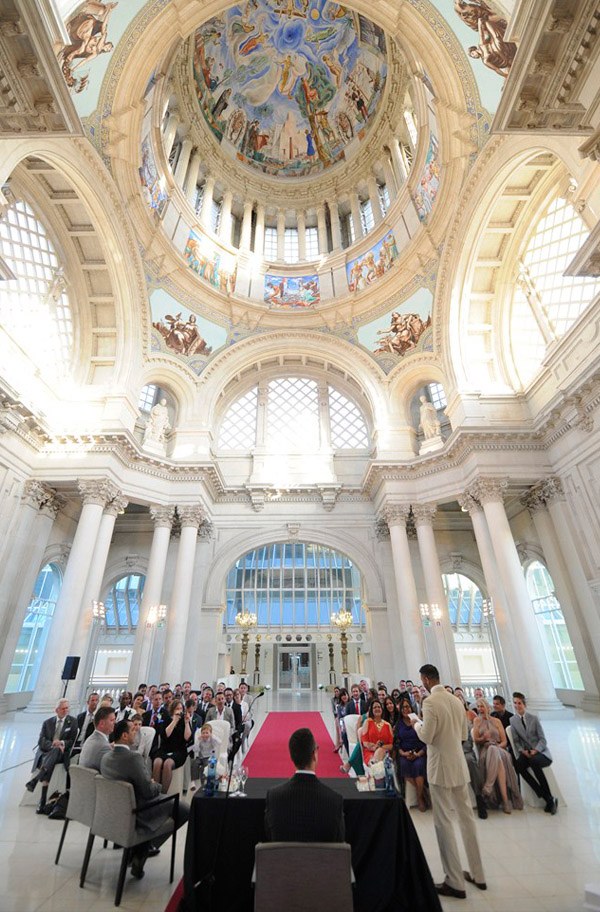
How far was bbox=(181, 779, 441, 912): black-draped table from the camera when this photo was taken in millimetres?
3238

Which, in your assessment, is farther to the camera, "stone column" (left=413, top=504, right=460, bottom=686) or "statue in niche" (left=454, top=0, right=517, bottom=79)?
"stone column" (left=413, top=504, right=460, bottom=686)

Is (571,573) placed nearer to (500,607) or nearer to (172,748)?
(500,607)

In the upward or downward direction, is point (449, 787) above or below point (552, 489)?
below

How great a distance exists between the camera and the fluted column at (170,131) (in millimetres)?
19270

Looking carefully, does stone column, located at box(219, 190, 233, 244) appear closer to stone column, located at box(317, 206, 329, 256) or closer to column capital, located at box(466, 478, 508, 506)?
stone column, located at box(317, 206, 329, 256)

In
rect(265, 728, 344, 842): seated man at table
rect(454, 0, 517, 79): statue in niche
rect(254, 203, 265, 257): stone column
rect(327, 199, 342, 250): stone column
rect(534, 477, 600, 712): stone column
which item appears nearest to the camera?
rect(265, 728, 344, 842): seated man at table

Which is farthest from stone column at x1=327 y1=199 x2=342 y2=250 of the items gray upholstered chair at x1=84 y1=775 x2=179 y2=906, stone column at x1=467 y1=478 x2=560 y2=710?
gray upholstered chair at x1=84 y1=775 x2=179 y2=906

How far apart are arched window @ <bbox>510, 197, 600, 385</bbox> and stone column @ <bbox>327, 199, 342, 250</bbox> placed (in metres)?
10.0

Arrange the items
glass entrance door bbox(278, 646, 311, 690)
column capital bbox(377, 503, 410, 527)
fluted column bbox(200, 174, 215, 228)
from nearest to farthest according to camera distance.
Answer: column capital bbox(377, 503, 410, 527) < fluted column bbox(200, 174, 215, 228) < glass entrance door bbox(278, 646, 311, 690)

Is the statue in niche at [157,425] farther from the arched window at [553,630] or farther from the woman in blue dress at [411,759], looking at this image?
the arched window at [553,630]

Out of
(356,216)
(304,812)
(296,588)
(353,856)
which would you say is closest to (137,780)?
(353,856)

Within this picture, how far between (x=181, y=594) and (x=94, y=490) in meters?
5.01

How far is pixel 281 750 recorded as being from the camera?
9.97m

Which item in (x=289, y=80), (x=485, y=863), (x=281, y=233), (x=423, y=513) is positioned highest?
(x=289, y=80)
